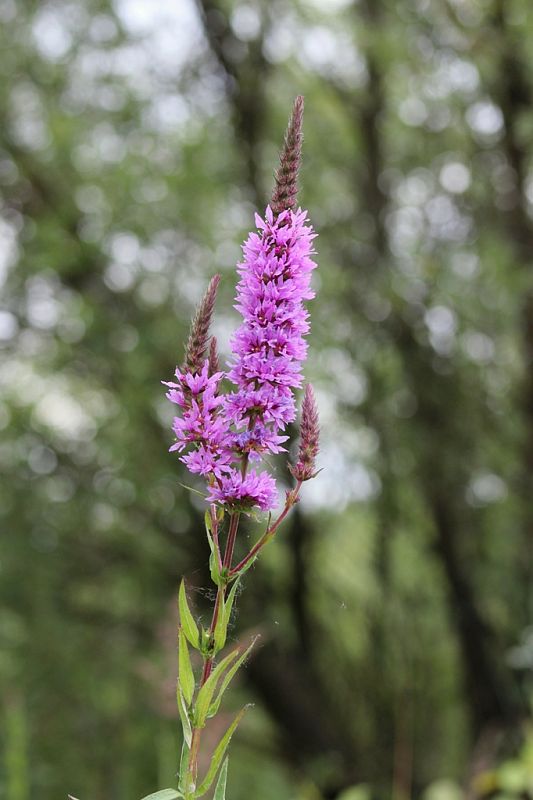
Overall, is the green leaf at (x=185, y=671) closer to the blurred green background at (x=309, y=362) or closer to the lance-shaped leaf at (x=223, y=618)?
the lance-shaped leaf at (x=223, y=618)

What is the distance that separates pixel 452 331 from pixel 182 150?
9.56 feet

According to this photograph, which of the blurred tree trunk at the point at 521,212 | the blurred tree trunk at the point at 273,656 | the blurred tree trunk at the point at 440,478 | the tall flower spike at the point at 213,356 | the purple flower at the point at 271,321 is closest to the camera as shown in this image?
the purple flower at the point at 271,321

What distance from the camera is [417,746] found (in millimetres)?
10734

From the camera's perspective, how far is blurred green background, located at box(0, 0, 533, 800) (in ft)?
28.4

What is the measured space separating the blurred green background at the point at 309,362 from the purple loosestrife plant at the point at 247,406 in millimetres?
5974

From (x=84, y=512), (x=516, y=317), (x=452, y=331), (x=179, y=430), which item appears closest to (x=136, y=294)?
(x=84, y=512)

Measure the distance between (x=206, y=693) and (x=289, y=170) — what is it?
1.02m

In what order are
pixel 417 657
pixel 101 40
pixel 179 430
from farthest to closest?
pixel 417 657
pixel 101 40
pixel 179 430

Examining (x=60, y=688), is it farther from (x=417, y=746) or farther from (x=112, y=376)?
(x=417, y=746)

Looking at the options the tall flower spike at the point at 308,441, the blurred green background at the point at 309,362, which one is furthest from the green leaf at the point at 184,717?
the blurred green background at the point at 309,362

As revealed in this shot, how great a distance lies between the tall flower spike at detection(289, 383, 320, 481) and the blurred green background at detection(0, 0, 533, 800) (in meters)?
5.97

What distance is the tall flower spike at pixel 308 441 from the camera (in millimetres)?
1948

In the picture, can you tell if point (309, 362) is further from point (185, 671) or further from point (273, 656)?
point (185, 671)

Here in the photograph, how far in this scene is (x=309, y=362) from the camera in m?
8.35
